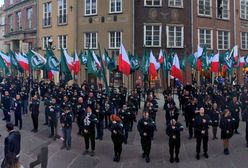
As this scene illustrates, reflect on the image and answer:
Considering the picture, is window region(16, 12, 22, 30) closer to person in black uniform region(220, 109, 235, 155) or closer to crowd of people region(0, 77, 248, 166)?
crowd of people region(0, 77, 248, 166)

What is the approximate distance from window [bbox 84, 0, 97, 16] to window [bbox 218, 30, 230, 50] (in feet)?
41.8

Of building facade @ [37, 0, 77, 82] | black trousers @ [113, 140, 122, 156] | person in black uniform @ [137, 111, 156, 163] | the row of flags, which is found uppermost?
building facade @ [37, 0, 77, 82]

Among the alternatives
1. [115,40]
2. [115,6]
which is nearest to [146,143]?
[115,40]

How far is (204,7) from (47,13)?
680 inches

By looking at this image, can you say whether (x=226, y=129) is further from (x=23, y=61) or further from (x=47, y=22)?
(x=47, y=22)

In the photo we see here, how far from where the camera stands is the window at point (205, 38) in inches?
1414

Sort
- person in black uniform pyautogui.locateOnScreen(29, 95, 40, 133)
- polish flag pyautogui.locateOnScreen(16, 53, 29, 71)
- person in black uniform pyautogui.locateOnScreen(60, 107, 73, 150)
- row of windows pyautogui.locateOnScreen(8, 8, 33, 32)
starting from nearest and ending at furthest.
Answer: person in black uniform pyautogui.locateOnScreen(60, 107, 73, 150) → person in black uniform pyautogui.locateOnScreen(29, 95, 40, 133) → polish flag pyautogui.locateOnScreen(16, 53, 29, 71) → row of windows pyautogui.locateOnScreen(8, 8, 33, 32)

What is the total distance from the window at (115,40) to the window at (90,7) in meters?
3.00

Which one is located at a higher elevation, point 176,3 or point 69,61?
point 176,3

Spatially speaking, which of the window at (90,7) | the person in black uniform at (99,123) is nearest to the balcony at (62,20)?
the window at (90,7)

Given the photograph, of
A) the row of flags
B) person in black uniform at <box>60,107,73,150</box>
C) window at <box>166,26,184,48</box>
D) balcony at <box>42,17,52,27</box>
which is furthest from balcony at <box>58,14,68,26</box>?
person in black uniform at <box>60,107,73,150</box>

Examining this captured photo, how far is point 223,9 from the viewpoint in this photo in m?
37.7

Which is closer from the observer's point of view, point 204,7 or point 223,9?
point 204,7

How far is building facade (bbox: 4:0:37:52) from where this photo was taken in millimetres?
44559
